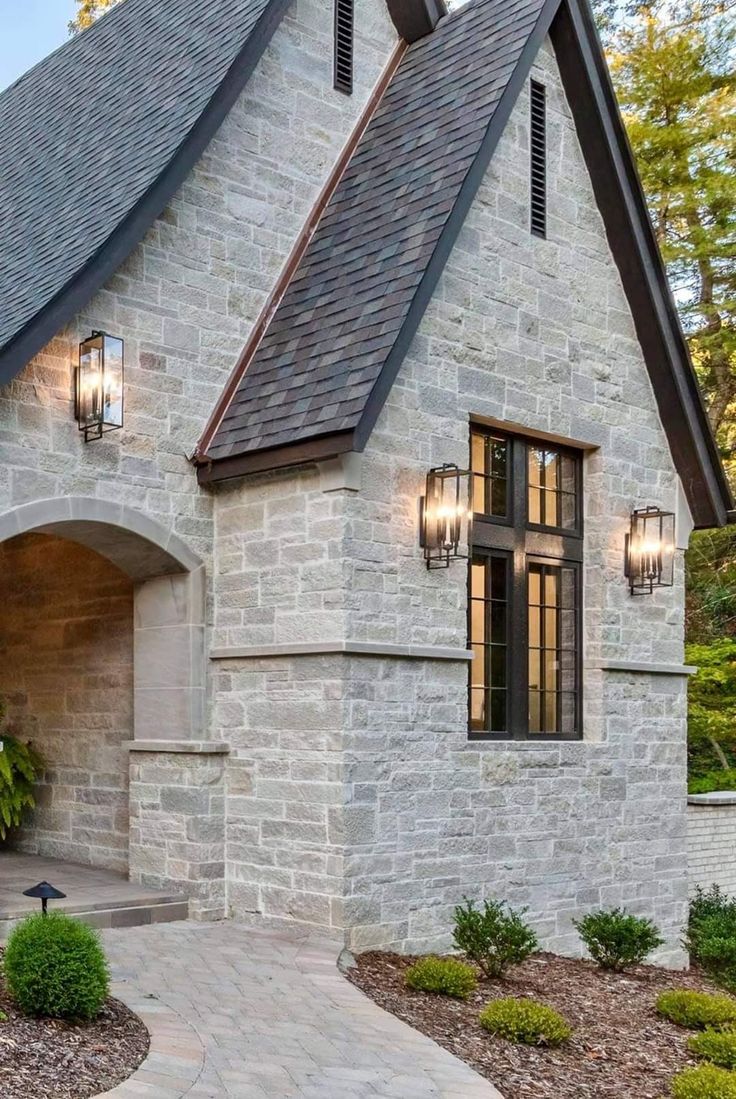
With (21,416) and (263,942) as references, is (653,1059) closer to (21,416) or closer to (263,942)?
(263,942)

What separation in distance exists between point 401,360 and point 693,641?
12.2 meters

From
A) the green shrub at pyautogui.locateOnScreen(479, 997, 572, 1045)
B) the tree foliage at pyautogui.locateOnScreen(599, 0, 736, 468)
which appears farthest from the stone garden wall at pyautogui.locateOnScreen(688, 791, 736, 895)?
the tree foliage at pyautogui.locateOnScreen(599, 0, 736, 468)

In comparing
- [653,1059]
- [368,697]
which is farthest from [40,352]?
[653,1059]

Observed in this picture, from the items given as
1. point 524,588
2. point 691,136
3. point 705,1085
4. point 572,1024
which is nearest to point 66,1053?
point 705,1085

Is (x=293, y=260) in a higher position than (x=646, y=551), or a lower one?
higher

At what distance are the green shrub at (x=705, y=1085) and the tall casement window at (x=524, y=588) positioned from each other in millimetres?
3609

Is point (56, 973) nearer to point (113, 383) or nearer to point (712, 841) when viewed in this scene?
point (113, 383)

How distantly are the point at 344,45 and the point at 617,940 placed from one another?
7.27m

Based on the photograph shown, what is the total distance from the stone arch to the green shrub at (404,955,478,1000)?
239 centimetres

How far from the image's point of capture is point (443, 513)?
831cm

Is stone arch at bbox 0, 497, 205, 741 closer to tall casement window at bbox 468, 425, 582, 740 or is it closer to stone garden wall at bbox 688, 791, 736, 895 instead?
tall casement window at bbox 468, 425, 582, 740

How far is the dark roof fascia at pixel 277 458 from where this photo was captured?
7.62 meters

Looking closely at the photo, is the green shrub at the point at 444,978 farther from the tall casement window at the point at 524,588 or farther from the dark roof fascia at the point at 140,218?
the dark roof fascia at the point at 140,218

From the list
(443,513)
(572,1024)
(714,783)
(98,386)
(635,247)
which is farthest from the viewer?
(714,783)
